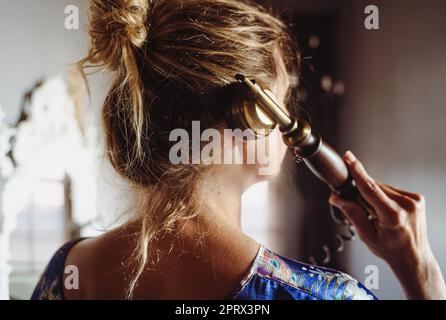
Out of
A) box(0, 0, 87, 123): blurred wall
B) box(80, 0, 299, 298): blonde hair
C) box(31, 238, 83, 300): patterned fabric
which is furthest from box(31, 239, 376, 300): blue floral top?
box(0, 0, 87, 123): blurred wall

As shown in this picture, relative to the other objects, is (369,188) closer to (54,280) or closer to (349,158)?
(349,158)

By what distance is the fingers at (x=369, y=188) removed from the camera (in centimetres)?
66

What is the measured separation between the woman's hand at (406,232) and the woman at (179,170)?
0.02 meters

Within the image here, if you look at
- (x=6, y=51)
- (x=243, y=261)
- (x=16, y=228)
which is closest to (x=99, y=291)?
(x=243, y=261)

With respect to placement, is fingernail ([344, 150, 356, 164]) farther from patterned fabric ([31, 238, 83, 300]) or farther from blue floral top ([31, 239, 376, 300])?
patterned fabric ([31, 238, 83, 300])

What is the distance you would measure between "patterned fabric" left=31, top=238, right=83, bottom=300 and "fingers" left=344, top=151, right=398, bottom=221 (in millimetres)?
407

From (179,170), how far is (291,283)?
20cm

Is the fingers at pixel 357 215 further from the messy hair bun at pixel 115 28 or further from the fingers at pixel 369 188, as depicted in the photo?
the messy hair bun at pixel 115 28

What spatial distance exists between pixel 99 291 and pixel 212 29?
1.23 ft

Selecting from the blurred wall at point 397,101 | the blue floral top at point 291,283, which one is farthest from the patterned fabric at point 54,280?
the blurred wall at point 397,101

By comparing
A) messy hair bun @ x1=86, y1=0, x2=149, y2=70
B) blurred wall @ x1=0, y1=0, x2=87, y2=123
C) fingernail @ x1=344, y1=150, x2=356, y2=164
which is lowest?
fingernail @ x1=344, y1=150, x2=356, y2=164

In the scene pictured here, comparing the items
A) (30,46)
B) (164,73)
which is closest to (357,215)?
(164,73)

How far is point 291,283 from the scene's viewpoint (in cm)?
56

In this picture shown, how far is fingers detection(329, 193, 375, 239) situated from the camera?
71cm
